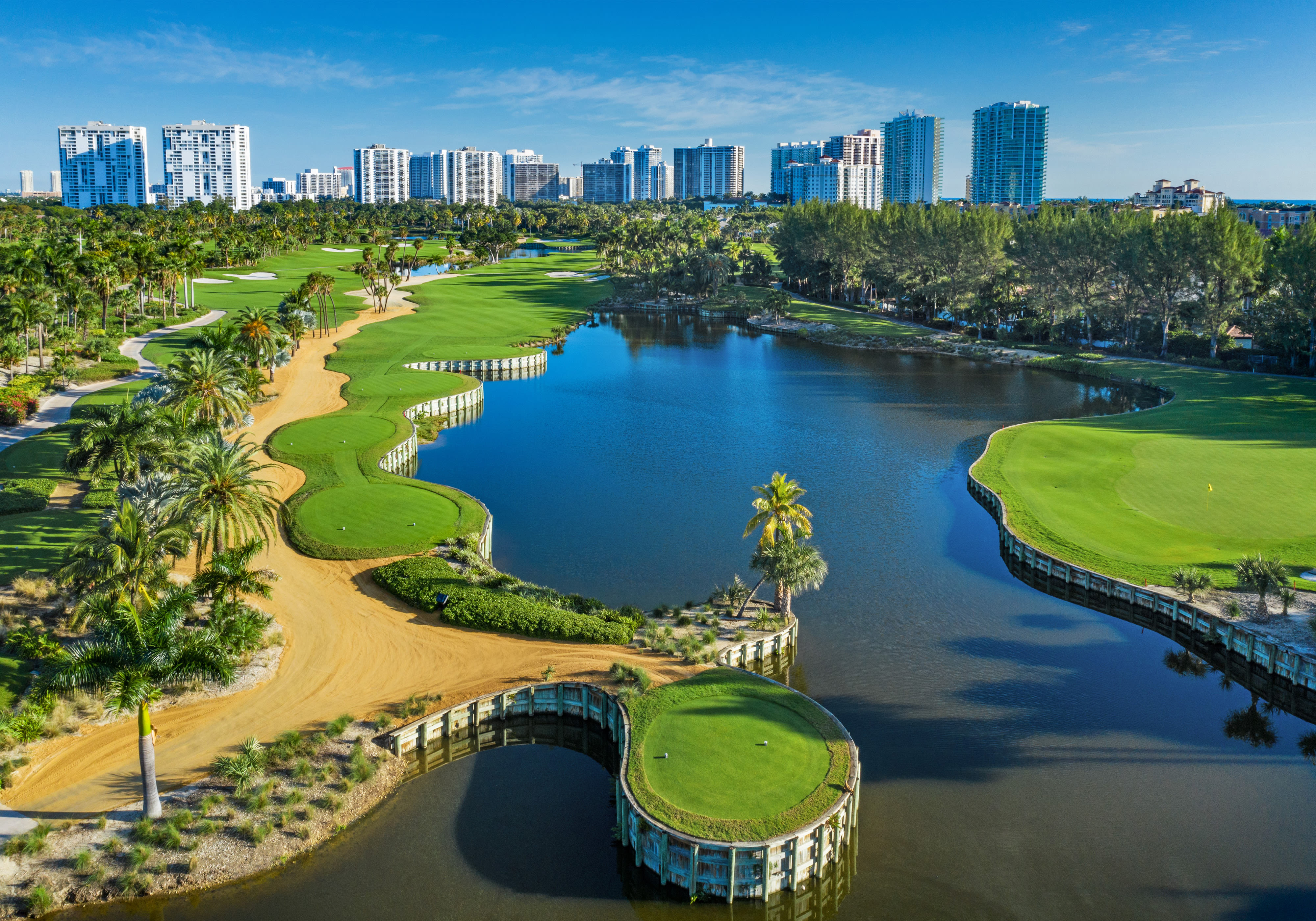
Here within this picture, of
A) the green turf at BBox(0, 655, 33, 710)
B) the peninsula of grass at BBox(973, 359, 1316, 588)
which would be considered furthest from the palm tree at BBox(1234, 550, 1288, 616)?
the green turf at BBox(0, 655, 33, 710)

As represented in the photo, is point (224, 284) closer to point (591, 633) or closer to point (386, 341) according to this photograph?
point (386, 341)

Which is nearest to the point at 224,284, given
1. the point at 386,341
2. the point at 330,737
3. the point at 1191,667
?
the point at 386,341

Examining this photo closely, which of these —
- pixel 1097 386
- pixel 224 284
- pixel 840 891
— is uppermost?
pixel 224 284

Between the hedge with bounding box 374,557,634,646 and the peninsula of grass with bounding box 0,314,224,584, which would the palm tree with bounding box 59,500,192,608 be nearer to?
the peninsula of grass with bounding box 0,314,224,584

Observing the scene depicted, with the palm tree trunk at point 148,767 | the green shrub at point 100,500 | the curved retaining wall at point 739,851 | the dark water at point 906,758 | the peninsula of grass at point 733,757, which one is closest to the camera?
the curved retaining wall at point 739,851

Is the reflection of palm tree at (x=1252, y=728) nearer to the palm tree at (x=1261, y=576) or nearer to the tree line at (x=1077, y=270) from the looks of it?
the palm tree at (x=1261, y=576)

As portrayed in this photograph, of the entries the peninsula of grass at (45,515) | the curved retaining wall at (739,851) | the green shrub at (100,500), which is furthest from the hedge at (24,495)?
the curved retaining wall at (739,851)

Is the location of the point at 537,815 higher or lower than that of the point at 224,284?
lower
